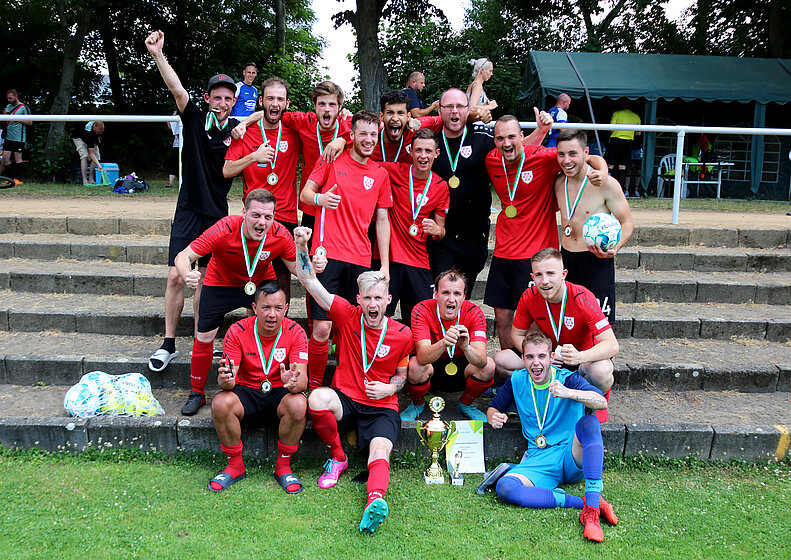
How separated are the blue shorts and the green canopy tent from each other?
1093 centimetres

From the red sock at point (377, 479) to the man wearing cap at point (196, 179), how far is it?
6.66ft

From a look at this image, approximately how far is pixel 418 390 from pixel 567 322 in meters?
1.14

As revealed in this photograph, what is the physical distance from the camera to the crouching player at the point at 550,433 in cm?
367

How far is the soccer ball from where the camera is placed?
4.29 meters

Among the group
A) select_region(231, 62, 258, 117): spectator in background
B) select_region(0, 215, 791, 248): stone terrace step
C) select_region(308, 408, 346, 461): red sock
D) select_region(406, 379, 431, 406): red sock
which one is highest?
select_region(231, 62, 258, 117): spectator in background

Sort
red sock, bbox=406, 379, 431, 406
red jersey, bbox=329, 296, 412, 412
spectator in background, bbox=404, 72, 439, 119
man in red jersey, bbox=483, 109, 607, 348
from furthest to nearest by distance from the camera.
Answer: spectator in background, bbox=404, 72, 439, 119
man in red jersey, bbox=483, 109, 607, 348
red sock, bbox=406, 379, 431, 406
red jersey, bbox=329, 296, 412, 412

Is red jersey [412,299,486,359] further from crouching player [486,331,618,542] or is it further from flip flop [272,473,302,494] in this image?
flip flop [272,473,302,494]

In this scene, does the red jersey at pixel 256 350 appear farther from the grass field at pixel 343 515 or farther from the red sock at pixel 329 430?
the grass field at pixel 343 515

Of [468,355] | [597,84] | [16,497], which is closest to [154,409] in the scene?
[16,497]

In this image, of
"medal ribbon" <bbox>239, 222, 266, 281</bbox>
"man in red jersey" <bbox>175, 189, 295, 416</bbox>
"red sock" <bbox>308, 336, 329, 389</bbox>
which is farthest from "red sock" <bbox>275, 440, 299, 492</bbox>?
"medal ribbon" <bbox>239, 222, 266, 281</bbox>

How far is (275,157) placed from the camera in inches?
203

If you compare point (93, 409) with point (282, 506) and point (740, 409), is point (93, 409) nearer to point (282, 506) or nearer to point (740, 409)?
point (282, 506)

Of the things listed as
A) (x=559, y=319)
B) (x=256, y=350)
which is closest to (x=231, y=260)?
(x=256, y=350)

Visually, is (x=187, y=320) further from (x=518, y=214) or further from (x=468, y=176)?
(x=518, y=214)
